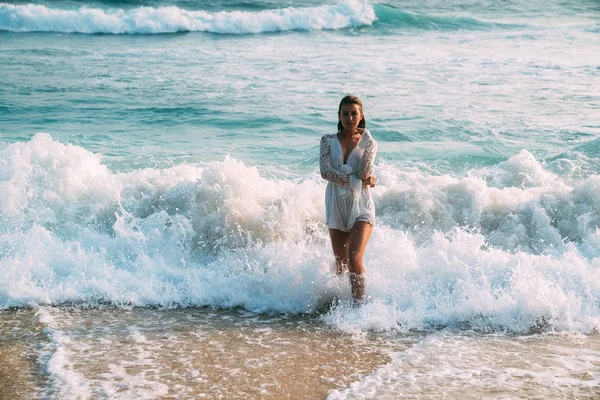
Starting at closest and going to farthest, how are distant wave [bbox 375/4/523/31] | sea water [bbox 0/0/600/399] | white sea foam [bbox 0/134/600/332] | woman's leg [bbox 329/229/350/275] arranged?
1. sea water [bbox 0/0/600/399]
2. woman's leg [bbox 329/229/350/275]
3. white sea foam [bbox 0/134/600/332]
4. distant wave [bbox 375/4/523/31]

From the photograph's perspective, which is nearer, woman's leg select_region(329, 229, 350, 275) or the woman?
the woman

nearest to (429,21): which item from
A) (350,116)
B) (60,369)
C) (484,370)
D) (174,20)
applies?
(174,20)

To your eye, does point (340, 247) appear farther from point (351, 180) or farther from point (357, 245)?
point (351, 180)

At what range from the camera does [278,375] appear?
206 inches

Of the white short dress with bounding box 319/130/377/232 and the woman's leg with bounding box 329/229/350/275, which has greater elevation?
the white short dress with bounding box 319/130/377/232

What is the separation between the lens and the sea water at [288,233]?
213 inches

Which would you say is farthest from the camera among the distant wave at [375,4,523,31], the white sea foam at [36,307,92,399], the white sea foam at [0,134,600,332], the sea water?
the distant wave at [375,4,523,31]

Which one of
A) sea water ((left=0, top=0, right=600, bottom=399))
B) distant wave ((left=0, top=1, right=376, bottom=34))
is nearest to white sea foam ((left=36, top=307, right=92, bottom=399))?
sea water ((left=0, top=0, right=600, bottom=399))

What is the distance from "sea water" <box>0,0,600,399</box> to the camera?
5406 mm

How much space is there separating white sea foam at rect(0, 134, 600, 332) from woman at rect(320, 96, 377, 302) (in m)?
0.52

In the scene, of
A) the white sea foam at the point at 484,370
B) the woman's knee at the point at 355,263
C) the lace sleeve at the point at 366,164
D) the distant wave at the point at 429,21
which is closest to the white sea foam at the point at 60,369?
the white sea foam at the point at 484,370

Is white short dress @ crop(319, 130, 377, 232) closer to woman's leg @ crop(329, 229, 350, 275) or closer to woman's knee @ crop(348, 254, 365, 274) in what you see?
woman's leg @ crop(329, 229, 350, 275)

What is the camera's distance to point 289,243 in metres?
8.09

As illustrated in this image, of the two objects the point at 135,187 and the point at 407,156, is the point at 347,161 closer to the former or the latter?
the point at 135,187
